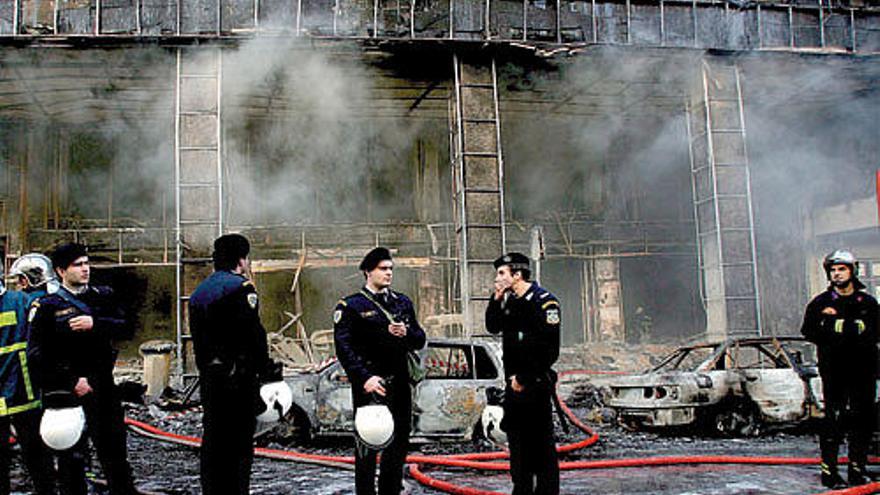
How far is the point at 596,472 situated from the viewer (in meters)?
6.84

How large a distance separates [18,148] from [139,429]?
1474 centimetres

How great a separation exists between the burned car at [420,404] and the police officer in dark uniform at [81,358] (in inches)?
146

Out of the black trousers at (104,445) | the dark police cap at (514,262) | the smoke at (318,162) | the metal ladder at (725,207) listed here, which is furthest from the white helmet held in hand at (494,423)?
Answer: the smoke at (318,162)

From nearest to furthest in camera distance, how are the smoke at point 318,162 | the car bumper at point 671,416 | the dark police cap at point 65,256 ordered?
1. the dark police cap at point 65,256
2. the car bumper at point 671,416
3. the smoke at point 318,162

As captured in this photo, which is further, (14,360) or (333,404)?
(333,404)

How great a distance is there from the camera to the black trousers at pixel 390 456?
468cm

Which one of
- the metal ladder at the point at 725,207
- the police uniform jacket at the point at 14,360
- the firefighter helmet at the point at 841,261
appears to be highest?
the metal ladder at the point at 725,207

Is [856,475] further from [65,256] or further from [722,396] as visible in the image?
[65,256]

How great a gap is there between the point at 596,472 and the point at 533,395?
260 cm

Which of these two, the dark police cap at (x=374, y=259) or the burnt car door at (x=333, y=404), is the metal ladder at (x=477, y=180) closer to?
the burnt car door at (x=333, y=404)

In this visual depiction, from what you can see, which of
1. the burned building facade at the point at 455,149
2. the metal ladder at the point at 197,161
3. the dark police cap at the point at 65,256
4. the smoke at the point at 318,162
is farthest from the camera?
the smoke at the point at 318,162

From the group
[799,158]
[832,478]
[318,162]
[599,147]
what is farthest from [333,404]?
[799,158]

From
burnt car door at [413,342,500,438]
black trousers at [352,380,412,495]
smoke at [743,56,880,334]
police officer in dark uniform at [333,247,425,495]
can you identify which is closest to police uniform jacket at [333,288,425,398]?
police officer in dark uniform at [333,247,425,495]

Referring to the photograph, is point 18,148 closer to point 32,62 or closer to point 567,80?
point 32,62
